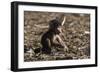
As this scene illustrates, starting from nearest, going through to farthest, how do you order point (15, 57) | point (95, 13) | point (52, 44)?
point (15, 57) → point (52, 44) → point (95, 13)

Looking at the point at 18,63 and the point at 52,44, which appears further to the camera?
the point at 52,44

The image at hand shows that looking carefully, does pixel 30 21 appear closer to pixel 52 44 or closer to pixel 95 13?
pixel 52 44

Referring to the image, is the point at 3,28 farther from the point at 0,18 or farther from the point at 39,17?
the point at 39,17

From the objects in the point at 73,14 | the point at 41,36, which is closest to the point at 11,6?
the point at 41,36

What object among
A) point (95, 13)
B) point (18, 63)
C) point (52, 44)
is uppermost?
point (95, 13)

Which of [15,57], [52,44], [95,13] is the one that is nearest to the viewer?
[15,57]

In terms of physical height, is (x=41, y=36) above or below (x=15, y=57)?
above

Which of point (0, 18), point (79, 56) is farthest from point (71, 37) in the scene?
point (0, 18)
